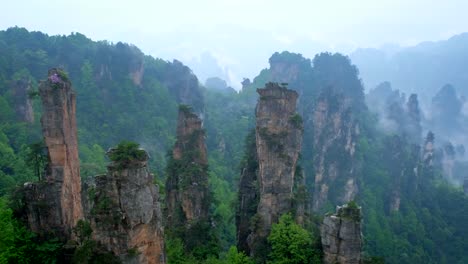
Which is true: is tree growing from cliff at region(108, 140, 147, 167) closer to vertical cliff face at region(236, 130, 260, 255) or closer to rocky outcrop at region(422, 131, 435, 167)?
vertical cliff face at region(236, 130, 260, 255)

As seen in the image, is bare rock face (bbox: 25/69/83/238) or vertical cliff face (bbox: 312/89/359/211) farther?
vertical cliff face (bbox: 312/89/359/211)

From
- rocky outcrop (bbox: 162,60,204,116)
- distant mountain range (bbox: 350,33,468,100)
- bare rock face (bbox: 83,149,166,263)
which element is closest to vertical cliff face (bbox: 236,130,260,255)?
bare rock face (bbox: 83,149,166,263)

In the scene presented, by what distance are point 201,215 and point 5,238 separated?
14.9 meters

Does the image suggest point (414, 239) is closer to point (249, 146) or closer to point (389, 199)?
point (389, 199)

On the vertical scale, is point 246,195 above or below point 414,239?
above

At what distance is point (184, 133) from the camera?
36594mm

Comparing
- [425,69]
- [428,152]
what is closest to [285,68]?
[428,152]

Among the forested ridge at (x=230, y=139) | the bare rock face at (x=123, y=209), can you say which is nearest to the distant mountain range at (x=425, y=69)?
the forested ridge at (x=230, y=139)

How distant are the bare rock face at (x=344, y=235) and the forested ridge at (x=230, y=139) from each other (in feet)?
29.6

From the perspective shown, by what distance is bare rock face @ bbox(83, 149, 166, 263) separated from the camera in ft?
65.4

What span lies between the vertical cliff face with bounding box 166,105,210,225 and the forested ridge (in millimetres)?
718

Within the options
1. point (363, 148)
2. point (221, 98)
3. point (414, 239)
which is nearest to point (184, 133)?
point (414, 239)

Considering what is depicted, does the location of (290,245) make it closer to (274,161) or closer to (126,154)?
(274,161)

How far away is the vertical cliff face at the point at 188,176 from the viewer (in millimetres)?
34031
